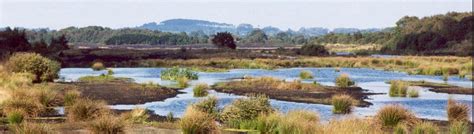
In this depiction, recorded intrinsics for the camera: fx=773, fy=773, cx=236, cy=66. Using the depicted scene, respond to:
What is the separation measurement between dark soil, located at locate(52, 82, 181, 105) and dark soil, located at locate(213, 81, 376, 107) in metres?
4.29

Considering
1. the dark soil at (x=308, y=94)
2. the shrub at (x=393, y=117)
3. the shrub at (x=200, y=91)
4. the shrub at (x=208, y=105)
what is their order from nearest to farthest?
1. the shrub at (x=393, y=117)
2. the shrub at (x=208, y=105)
3. the dark soil at (x=308, y=94)
4. the shrub at (x=200, y=91)

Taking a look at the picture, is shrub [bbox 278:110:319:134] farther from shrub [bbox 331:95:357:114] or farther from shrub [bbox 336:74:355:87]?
shrub [bbox 336:74:355:87]

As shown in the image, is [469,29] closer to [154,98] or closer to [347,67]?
[347,67]

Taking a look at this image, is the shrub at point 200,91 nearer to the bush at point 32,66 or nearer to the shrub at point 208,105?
the bush at point 32,66

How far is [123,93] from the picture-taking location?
42188mm

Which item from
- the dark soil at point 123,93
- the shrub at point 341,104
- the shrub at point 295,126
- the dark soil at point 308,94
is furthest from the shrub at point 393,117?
the dark soil at point 123,93

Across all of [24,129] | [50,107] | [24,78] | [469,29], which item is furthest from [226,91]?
[469,29]

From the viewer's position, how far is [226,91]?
47.1 metres

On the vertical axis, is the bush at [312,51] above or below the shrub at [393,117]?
below

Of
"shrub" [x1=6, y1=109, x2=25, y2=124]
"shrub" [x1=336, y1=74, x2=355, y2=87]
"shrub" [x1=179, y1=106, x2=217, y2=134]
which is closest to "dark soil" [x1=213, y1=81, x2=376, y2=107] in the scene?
"shrub" [x1=336, y1=74, x2=355, y2=87]

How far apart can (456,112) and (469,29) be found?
404 ft

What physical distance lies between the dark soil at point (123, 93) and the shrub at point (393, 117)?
662 inches

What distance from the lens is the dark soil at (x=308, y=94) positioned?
4029 cm

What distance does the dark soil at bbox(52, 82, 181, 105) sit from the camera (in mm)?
38472
